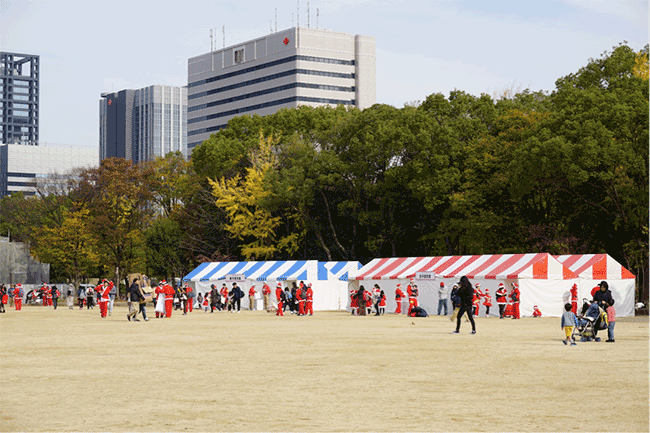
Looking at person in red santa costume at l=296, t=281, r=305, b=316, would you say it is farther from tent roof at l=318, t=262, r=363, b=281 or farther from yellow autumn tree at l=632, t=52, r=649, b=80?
yellow autumn tree at l=632, t=52, r=649, b=80

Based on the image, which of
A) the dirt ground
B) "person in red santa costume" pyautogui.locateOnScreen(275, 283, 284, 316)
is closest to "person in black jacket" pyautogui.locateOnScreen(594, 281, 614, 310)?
the dirt ground

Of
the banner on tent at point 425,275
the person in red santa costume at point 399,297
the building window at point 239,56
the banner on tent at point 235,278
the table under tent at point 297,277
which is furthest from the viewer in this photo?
the building window at point 239,56

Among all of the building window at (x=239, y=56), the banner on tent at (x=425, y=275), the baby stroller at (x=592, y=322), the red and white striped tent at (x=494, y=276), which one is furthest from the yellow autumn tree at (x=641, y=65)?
the building window at (x=239, y=56)

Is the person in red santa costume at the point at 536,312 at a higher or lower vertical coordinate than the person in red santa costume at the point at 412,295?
lower

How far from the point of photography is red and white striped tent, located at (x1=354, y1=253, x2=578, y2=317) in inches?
1581

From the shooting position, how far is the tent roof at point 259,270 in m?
50.4

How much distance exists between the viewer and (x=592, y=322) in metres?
23.5

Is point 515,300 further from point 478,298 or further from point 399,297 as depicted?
point 399,297

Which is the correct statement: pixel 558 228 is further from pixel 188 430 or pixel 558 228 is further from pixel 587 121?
pixel 188 430

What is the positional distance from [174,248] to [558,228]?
34.6m

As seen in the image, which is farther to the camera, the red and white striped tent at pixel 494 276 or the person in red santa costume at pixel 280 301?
the person in red santa costume at pixel 280 301

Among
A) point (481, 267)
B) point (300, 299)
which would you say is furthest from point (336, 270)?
point (481, 267)

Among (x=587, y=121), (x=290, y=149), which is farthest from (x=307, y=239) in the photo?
(x=587, y=121)

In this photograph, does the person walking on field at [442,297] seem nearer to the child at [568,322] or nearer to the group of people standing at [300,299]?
the group of people standing at [300,299]
